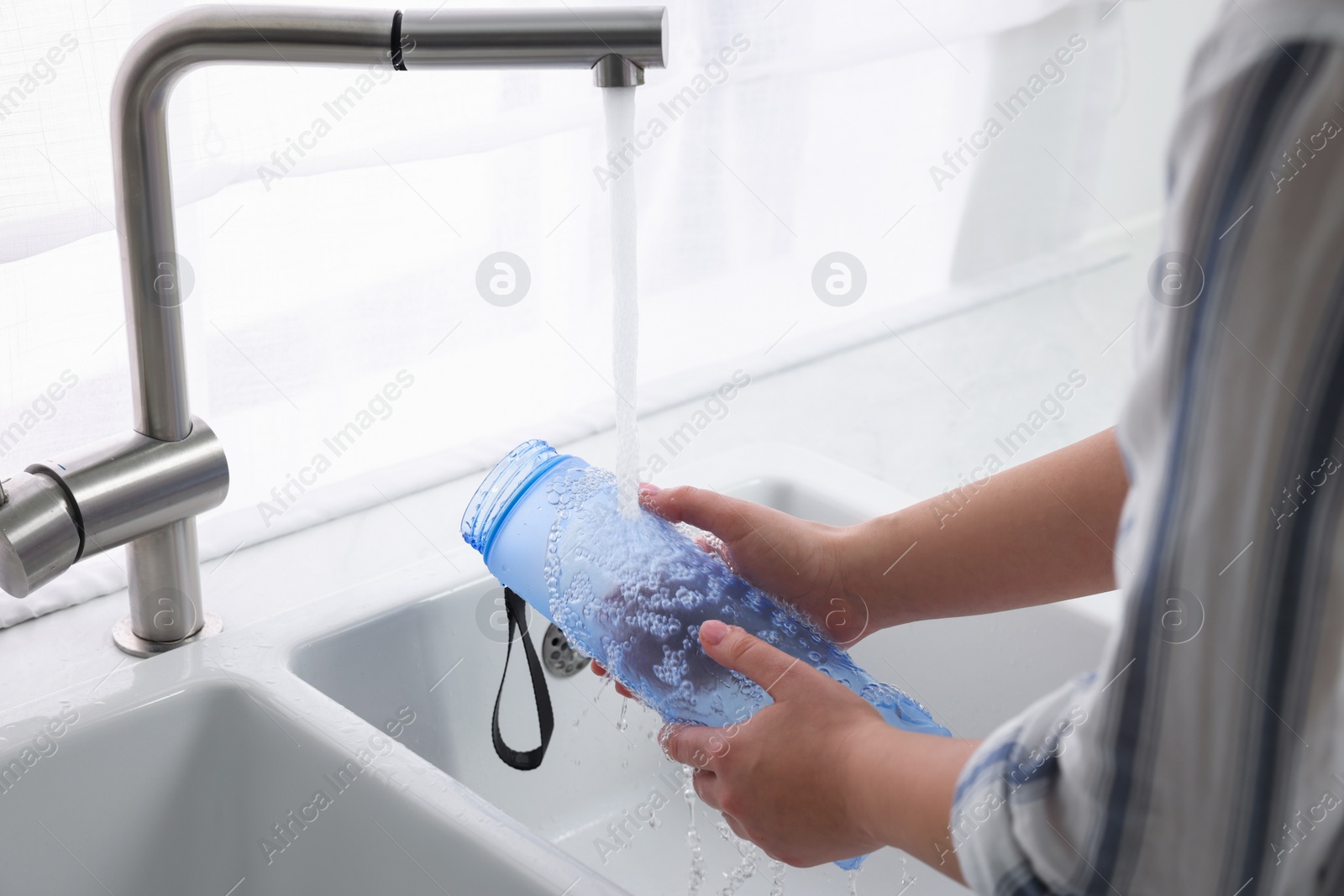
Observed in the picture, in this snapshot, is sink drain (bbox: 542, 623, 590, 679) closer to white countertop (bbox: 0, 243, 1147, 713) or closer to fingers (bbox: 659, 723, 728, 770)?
white countertop (bbox: 0, 243, 1147, 713)

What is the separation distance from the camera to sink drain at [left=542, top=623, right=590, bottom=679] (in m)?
0.77

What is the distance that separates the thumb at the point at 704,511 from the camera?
0.66m

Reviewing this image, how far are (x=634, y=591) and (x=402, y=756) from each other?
0.45 feet

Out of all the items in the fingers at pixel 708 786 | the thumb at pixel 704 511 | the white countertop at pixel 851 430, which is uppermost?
the thumb at pixel 704 511

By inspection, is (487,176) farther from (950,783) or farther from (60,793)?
(950,783)

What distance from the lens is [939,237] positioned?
4.40ft

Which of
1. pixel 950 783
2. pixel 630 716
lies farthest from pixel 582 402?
pixel 950 783

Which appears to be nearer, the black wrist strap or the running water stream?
the running water stream

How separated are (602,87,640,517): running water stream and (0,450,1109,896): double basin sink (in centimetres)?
17

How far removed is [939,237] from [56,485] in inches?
39.9

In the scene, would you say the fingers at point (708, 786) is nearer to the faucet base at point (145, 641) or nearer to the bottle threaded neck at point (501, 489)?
the bottle threaded neck at point (501, 489)

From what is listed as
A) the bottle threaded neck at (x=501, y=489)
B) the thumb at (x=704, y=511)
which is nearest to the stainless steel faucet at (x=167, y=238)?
the bottle threaded neck at (x=501, y=489)

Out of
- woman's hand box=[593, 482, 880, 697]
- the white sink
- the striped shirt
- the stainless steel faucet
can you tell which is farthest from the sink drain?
the striped shirt

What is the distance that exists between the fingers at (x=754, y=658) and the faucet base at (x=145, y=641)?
1.03ft
